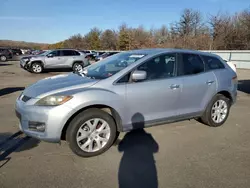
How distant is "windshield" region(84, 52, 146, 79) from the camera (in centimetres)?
404

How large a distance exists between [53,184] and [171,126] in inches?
113

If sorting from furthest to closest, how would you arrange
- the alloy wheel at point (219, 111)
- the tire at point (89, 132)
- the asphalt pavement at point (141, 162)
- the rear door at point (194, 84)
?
the alloy wheel at point (219, 111)
the rear door at point (194, 84)
the tire at point (89, 132)
the asphalt pavement at point (141, 162)

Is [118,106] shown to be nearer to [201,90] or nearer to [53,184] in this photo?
[53,184]

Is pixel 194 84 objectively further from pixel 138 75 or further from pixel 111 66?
pixel 111 66

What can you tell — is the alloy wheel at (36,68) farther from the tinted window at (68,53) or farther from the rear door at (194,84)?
the rear door at (194,84)

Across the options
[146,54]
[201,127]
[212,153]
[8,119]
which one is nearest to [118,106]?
[146,54]

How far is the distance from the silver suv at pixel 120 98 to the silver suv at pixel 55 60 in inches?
503

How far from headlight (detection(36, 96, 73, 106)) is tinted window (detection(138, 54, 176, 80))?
136 centimetres

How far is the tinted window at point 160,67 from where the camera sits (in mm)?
4082

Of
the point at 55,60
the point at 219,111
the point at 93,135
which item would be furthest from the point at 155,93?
the point at 55,60

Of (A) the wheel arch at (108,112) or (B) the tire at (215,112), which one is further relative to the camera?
(B) the tire at (215,112)

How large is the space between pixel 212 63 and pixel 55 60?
45.4 feet

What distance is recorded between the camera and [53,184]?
9.45 ft

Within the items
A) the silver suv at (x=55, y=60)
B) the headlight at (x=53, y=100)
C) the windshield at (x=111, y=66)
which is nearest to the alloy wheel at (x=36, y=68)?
the silver suv at (x=55, y=60)
